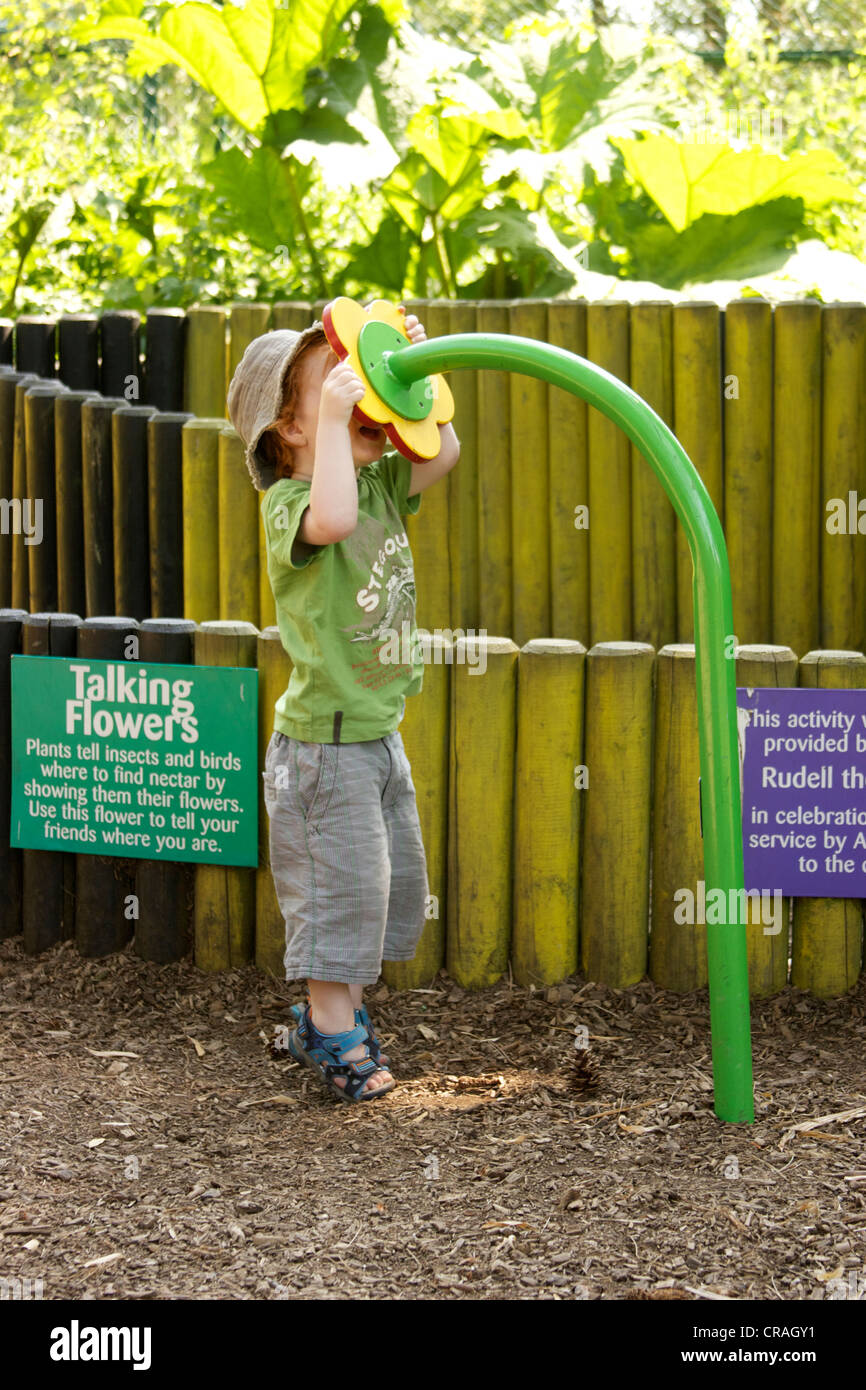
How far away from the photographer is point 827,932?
3.09 metres

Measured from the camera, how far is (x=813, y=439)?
429cm

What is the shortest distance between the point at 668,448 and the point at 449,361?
0.42m

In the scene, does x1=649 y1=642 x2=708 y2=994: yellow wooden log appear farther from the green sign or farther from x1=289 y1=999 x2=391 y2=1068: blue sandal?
the green sign

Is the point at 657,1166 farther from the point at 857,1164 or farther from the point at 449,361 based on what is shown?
the point at 449,361

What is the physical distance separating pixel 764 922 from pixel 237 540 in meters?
1.78

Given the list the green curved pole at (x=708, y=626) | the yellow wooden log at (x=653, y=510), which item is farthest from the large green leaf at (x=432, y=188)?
the green curved pole at (x=708, y=626)

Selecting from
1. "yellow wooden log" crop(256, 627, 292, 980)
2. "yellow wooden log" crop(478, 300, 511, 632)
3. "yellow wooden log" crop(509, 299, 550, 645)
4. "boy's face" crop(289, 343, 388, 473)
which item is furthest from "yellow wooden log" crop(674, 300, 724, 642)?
"boy's face" crop(289, 343, 388, 473)

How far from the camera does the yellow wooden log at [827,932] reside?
308 centimetres

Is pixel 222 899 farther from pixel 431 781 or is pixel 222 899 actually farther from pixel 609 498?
pixel 609 498

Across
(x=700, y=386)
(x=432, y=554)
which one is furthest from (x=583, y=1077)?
(x=700, y=386)

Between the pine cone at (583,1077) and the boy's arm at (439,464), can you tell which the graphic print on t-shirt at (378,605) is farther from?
the pine cone at (583,1077)

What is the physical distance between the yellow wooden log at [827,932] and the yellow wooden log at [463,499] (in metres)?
1.70

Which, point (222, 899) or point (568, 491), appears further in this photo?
point (568, 491)

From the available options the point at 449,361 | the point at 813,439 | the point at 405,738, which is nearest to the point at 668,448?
the point at 449,361
